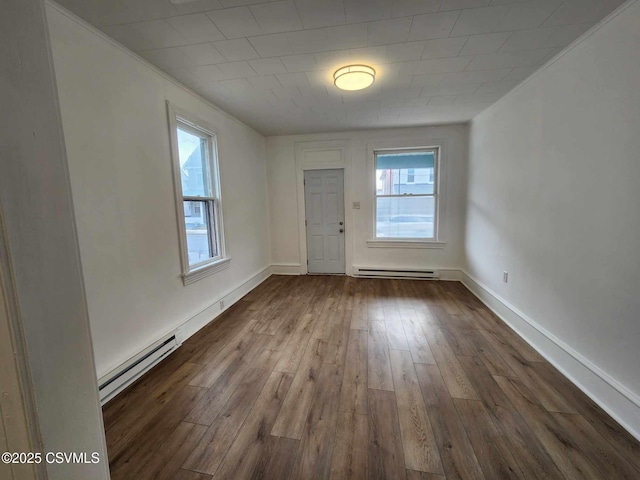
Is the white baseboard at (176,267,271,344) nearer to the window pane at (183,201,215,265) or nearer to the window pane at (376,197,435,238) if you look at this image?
the window pane at (183,201,215,265)

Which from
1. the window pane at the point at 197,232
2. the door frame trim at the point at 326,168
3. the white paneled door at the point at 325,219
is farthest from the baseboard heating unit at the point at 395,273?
the window pane at the point at 197,232

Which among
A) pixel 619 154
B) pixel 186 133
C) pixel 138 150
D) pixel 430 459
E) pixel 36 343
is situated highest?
pixel 186 133

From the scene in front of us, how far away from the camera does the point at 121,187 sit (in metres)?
1.97

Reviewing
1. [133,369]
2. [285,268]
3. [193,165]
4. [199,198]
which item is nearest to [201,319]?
[133,369]

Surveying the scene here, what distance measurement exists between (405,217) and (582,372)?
3.06 meters

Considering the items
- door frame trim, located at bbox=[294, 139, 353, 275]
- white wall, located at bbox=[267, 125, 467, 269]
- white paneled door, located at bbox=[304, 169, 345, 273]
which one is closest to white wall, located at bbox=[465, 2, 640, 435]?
white wall, located at bbox=[267, 125, 467, 269]

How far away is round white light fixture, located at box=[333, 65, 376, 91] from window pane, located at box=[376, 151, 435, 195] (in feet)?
7.08

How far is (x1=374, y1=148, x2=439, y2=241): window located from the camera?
14.7ft

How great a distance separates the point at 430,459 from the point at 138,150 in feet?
9.31

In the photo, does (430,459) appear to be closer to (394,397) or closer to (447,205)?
(394,397)

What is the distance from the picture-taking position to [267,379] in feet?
6.65

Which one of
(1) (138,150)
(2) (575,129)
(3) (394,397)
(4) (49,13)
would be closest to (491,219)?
(2) (575,129)

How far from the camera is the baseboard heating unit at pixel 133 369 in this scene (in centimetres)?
179

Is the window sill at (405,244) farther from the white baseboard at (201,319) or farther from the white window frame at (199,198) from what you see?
the white window frame at (199,198)
